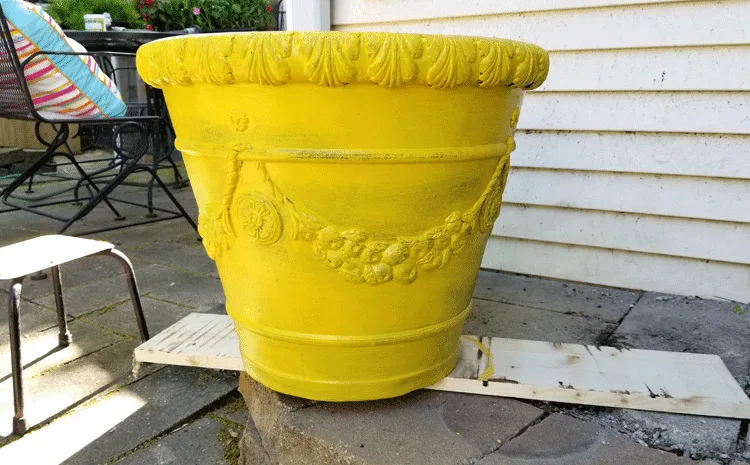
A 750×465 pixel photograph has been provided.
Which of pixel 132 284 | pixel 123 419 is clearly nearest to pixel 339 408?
pixel 123 419

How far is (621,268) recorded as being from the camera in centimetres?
209

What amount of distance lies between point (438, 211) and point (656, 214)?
4.16 feet

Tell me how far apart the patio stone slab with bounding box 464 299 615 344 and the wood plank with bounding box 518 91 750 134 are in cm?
70

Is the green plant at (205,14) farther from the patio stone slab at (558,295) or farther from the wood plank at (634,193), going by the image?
the patio stone slab at (558,295)

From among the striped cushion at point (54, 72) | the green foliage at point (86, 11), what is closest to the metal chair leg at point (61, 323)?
the striped cushion at point (54, 72)

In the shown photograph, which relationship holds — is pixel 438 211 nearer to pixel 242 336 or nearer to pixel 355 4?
pixel 242 336

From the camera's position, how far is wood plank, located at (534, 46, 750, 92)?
5.85 ft

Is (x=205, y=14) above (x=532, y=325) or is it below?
above

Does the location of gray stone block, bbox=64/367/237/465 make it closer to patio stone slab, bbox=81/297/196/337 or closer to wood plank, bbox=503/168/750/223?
patio stone slab, bbox=81/297/196/337

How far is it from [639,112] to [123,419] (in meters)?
1.84

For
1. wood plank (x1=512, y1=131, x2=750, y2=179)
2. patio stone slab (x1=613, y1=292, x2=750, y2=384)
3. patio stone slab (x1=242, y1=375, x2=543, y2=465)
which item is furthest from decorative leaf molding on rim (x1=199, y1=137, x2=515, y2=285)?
wood plank (x1=512, y1=131, x2=750, y2=179)

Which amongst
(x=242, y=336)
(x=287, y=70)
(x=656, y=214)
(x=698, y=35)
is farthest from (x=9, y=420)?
(x=698, y=35)

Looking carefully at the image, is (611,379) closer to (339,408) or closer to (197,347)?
(339,408)

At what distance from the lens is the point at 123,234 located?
10.3 feet
